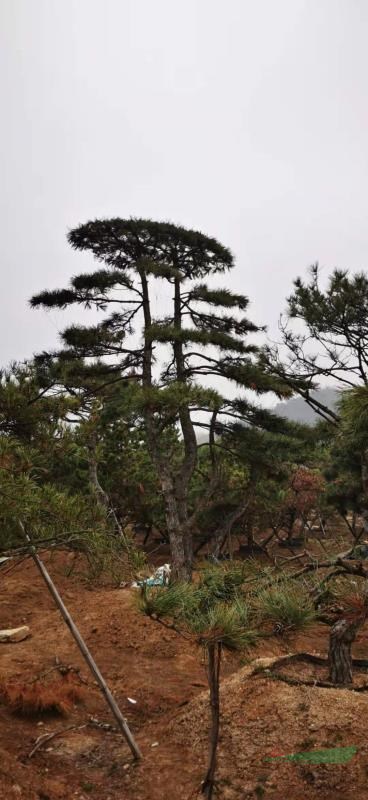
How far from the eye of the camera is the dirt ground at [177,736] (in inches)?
150

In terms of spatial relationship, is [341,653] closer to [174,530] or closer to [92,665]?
[92,665]

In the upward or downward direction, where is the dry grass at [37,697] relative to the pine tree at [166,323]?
downward

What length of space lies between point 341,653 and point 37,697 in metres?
3.42

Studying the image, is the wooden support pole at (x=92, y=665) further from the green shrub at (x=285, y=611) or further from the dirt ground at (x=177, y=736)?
the green shrub at (x=285, y=611)

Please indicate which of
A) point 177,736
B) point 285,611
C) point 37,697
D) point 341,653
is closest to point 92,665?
point 177,736

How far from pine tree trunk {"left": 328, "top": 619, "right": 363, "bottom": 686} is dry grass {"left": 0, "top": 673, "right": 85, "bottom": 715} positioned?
3111 mm

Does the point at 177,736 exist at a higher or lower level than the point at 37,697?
lower

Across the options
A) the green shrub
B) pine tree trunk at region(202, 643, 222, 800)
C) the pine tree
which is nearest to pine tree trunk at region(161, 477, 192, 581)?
the pine tree

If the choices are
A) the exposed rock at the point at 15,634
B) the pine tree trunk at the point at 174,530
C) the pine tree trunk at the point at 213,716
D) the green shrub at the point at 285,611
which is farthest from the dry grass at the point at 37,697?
the pine tree trunk at the point at 174,530

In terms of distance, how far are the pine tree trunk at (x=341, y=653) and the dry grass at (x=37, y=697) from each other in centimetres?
311

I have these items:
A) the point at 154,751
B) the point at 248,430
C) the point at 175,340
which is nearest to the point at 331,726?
the point at 154,751

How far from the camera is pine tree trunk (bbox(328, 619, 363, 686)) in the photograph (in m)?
4.71

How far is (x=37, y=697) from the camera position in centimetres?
562

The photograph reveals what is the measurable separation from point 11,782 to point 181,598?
237 centimetres
